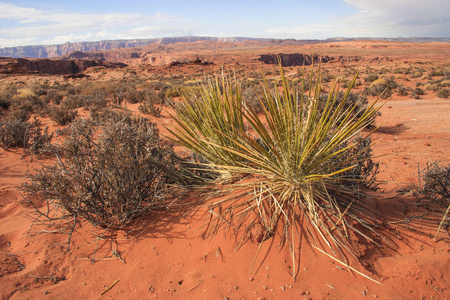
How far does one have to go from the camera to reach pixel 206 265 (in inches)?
86.5

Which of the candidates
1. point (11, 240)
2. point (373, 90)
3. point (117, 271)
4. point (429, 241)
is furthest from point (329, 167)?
Answer: point (373, 90)

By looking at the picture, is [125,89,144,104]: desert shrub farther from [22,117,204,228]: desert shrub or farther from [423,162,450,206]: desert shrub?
[423,162,450,206]: desert shrub

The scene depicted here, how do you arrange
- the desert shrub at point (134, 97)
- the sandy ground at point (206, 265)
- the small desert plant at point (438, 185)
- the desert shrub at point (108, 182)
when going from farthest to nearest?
1. the desert shrub at point (134, 97)
2. the small desert plant at point (438, 185)
3. the desert shrub at point (108, 182)
4. the sandy ground at point (206, 265)

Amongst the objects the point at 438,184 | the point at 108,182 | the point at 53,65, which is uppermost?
the point at 53,65

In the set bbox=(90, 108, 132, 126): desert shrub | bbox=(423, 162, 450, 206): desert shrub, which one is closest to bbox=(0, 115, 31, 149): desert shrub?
bbox=(90, 108, 132, 126): desert shrub

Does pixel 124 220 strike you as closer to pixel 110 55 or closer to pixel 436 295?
pixel 436 295

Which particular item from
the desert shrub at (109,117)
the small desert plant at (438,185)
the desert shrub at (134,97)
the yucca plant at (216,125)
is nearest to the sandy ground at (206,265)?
the small desert plant at (438,185)

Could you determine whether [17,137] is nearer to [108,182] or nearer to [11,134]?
[11,134]

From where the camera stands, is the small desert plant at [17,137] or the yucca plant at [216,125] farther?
the small desert plant at [17,137]

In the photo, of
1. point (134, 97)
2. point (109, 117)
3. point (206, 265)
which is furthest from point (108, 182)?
point (134, 97)

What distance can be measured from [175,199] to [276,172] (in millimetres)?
1182

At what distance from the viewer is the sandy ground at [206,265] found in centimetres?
195

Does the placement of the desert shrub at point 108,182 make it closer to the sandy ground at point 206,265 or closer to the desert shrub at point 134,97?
the sandy ground at point 206,265

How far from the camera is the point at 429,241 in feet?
7.54
